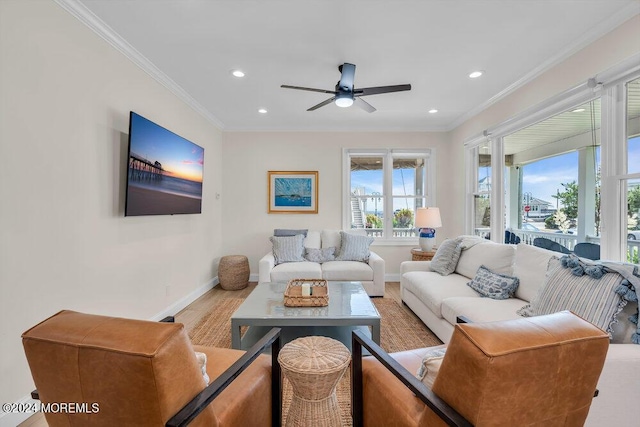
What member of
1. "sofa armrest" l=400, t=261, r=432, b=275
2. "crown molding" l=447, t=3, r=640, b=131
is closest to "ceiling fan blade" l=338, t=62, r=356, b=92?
"crown molding" l=447, t=3, r=640, b=131

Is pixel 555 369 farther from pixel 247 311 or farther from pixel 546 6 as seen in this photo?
pixel 546 6

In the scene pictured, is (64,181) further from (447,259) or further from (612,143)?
(612,143)

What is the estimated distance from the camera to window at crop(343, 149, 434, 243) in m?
4.80

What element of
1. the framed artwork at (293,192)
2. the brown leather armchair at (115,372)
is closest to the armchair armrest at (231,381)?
the brown leather armchair at (115,372)

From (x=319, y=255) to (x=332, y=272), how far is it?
1.69ft

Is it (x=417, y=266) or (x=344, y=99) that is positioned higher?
(x=344, y=99)

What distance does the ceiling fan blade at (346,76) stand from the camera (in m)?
2.56

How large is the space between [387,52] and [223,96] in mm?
2041

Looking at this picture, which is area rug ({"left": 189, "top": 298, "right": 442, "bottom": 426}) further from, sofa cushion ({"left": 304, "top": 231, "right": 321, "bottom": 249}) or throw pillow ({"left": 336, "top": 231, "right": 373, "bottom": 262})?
sofa cushion ({"left": 304, "top": 231, "right": 321, "bottom": 249})

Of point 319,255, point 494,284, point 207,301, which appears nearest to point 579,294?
point 494,284

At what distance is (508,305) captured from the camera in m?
2.17

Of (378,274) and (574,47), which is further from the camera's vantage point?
(378,274)

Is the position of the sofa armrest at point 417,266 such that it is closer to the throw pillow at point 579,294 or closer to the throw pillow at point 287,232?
the throw pillow at point 579,294

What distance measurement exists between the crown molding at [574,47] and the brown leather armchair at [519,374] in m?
2.41
